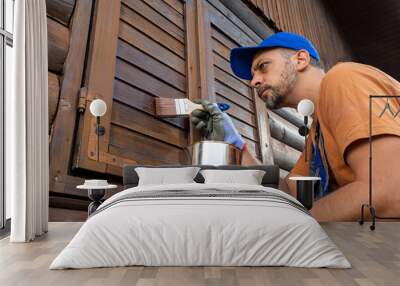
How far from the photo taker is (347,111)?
143 inches

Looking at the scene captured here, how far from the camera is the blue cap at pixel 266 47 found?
14.0 feet

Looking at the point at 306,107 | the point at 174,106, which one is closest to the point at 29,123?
the point at 174,106

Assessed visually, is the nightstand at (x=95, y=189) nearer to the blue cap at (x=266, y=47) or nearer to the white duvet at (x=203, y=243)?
the white duvet at (x=203, y=243)

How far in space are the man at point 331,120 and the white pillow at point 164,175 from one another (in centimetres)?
56

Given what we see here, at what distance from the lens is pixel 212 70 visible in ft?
14.1

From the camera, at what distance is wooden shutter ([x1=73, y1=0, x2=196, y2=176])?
324 centimetres

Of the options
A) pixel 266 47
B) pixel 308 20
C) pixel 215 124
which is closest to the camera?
pixel 215 124

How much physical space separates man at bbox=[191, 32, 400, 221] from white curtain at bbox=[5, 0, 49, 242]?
1.46m

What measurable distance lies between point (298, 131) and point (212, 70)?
104 cm

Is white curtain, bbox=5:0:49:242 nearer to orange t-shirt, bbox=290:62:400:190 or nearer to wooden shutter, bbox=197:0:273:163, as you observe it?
wooden shutter, bbox=197:0:273:163

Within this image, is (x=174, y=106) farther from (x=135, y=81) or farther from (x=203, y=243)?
(x=203, y=243)

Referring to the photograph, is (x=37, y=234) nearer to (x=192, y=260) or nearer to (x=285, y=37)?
(x=192, y=260)

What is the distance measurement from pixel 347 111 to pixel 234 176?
3.65 feet

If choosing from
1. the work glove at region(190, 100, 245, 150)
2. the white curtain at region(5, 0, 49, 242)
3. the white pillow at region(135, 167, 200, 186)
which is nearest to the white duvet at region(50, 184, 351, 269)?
the white curtain at region(5, 0, 49, 242)
